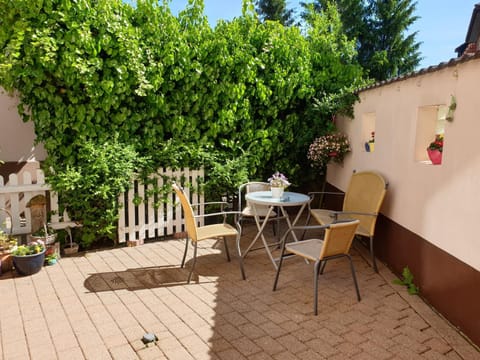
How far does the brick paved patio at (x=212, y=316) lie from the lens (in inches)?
103

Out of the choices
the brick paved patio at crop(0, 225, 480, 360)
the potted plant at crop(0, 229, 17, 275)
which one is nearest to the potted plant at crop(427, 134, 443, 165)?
the brick paved patio at crop(0, 225, 480, 360)

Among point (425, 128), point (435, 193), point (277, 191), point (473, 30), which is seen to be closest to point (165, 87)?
point (277, 191)

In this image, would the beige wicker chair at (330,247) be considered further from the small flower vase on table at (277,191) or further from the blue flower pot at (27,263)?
the blue flower pot at (27,263)

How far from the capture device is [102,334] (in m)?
2.79

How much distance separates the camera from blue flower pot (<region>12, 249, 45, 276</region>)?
3814mm

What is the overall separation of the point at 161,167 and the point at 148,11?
2022 millimetres

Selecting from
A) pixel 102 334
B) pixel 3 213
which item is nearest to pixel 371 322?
pixel 102 334

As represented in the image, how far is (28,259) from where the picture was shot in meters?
3.83

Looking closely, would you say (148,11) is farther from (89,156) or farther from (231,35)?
(89,156)

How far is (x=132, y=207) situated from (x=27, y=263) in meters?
1.44

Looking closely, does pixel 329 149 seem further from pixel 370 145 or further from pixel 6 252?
pixel 6 252

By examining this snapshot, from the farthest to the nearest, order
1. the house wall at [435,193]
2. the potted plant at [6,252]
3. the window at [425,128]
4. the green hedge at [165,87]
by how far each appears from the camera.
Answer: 1. the green hedge at [165,87]
2. the potted plant at [6,252]
3. the window at [425,128]
4. the house wall at [435,193]

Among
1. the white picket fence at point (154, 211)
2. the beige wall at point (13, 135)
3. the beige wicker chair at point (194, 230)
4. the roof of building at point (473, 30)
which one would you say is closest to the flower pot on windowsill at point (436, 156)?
the beige wicker chair at point (194, 230)

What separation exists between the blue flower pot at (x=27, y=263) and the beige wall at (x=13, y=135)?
6.66 ft
